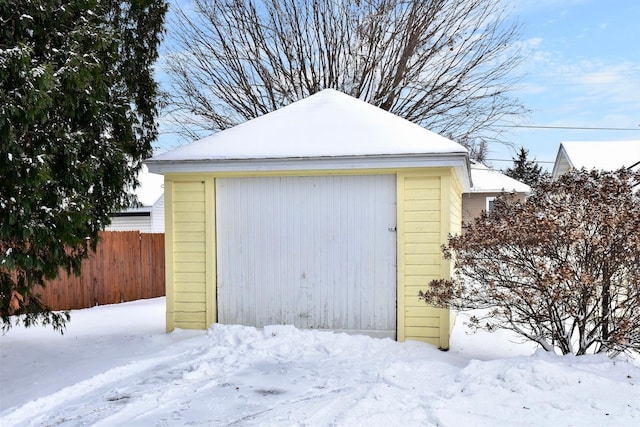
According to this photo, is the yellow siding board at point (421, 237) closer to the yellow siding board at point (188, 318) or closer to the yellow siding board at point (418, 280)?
the yellow siding board at point (418, 280)

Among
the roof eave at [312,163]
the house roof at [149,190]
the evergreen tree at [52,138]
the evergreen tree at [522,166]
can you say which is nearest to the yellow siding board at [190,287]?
the evergreen tree at [52,138]

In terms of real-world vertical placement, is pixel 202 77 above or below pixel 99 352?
above

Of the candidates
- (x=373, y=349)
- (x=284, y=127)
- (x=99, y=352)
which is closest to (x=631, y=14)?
(x=284, y=127)

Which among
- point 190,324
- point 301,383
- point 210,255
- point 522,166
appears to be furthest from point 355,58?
point 522,166

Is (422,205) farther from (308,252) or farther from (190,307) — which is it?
(190,307)

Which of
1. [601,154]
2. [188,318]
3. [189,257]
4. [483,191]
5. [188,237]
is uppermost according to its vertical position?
[601,154]

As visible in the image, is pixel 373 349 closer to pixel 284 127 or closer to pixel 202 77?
pixel 284 127

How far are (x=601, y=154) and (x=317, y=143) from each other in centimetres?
1446

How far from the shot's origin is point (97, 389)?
185 inches

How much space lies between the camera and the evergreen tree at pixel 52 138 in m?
4.55

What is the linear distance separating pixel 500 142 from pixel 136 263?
34.4ft

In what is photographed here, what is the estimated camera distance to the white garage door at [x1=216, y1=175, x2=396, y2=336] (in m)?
6.38

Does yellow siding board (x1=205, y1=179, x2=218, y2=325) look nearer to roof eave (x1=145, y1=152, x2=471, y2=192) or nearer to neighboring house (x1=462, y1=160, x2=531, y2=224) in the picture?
roof eave (x1=145, y1=152, x2=471, y2=192)

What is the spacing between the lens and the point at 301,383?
15.5 ft
